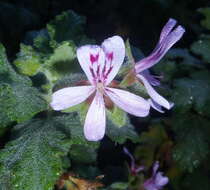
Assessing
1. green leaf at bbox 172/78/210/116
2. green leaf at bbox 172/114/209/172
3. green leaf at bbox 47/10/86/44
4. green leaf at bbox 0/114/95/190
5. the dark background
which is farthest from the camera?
the dark background

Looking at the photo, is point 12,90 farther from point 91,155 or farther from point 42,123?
point 91,155

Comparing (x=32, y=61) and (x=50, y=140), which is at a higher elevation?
(x=32, y=61)

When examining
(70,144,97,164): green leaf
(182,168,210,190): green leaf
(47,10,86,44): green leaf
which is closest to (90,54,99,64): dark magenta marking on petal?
(47,10,86,44): green leaf

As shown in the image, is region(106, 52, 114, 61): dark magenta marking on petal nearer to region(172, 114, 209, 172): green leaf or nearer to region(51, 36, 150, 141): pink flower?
region(51, 36, 150, 141): pink flower

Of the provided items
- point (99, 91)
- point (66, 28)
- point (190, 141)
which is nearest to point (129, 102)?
point (99, 91)

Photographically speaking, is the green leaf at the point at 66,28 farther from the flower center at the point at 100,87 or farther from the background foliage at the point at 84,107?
the flower center at the point at 100,87

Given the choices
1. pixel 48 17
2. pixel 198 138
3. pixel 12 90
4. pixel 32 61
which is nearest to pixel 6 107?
pixel 12 90

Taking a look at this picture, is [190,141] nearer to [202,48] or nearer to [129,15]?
[202,48]
